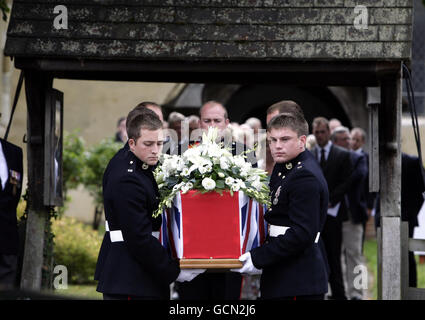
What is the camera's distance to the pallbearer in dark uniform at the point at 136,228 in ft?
19.2

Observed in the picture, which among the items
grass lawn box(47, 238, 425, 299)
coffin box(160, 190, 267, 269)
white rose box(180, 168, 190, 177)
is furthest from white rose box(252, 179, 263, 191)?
grass lawn box(47, 238, 425, 299)

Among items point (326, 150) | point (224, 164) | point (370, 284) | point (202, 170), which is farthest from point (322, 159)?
point (202, 170)

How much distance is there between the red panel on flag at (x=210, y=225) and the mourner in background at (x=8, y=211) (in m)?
1.99

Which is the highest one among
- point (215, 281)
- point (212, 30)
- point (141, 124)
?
point (212, 30)

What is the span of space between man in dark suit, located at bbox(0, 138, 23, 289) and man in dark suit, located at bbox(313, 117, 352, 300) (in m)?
4.70

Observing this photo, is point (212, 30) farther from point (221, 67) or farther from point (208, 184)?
point (208, 184)

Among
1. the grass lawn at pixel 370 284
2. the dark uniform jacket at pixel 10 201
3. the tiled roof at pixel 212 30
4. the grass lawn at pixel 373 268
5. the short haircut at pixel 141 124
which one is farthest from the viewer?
the grass lawn at pixel 373 268

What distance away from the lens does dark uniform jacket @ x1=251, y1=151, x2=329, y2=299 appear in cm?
591

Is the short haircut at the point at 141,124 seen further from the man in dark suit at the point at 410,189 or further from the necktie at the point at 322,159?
the necktie at the point at 322,159

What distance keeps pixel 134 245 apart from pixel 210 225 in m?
0.69

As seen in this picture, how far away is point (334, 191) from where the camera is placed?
1111 cm

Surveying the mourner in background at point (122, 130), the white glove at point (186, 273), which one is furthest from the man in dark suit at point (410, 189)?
the white glove at point (186, 273)

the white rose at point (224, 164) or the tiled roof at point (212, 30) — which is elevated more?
the tiled roof at point (212, 30)
